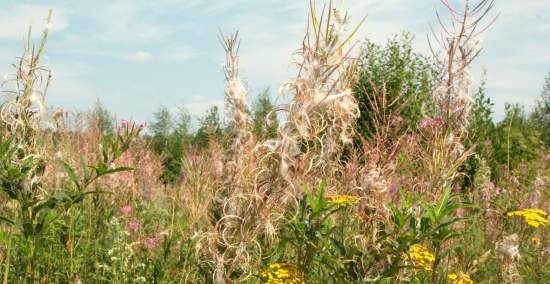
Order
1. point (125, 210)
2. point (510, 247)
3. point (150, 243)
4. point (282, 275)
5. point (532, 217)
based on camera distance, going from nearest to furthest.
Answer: point (282, 275)
point (510, 247)
point (150, 243)
point (532, 217)
point (125, 210)

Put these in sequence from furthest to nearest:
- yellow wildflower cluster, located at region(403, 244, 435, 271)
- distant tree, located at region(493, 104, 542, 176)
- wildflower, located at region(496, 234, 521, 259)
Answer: distant tree, located at region(493, 104, 542, 176) < wildflower, located at region(496, 234, 521, 259) < yellow wildflower cluster, located at region(403, 244, 435, 271)

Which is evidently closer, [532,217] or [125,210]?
[532,217]

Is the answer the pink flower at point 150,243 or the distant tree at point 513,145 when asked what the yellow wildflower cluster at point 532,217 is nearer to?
the pink flower at point 150,243

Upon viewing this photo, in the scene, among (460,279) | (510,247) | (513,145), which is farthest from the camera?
(513,145)

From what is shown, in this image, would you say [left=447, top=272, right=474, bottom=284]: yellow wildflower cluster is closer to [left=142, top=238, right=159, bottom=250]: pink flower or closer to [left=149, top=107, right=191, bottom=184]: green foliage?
[left=142, top=238, right=159, bottom=250]: pink flower

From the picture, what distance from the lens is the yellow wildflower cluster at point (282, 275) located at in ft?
10.5

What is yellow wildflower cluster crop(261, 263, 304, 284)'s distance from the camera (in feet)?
10.5

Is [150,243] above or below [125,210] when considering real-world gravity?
below

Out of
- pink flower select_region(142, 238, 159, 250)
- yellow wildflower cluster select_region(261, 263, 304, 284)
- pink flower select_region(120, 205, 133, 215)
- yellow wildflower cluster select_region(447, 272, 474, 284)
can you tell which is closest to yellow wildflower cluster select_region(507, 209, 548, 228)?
yellow wildflower cluster select_region(447, 272, 474, 284)

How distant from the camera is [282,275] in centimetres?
320

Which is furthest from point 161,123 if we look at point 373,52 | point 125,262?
point 125,262

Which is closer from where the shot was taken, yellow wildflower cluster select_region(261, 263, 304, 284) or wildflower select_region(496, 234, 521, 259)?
yellow wildflower cluster select_region(261, 263, 304, 284)

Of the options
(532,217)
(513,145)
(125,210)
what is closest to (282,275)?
(532,217)

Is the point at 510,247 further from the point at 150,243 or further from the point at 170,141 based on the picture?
the point at 170,141
